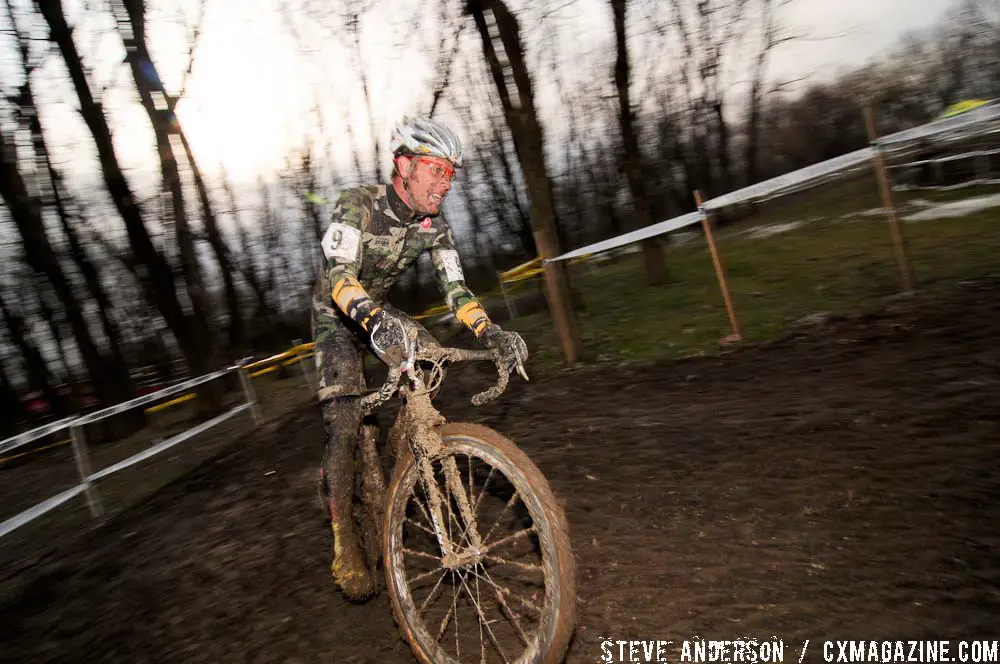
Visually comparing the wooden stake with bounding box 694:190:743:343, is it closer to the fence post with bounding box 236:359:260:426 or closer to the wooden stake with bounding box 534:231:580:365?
the wooden stake with bounding box 534:231:580:365

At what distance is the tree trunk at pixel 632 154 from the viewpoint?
13.5 meters

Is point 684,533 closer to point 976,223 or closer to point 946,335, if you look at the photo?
point 946,335

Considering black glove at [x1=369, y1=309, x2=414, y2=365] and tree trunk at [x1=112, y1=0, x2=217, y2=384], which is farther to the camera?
tree trunk at [x1=112, y1=0, x2=217, y2=384]

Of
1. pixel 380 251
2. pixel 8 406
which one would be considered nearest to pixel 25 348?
pixel 8 406

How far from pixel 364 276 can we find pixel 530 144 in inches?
307

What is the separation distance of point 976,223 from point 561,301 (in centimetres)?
859

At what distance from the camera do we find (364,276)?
11.8 feet

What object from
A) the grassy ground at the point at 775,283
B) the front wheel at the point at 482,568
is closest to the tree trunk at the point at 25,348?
the grassy ground at the point at 775,283

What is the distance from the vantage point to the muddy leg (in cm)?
354

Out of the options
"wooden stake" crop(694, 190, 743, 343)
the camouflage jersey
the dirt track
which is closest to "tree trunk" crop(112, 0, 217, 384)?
the dirt track

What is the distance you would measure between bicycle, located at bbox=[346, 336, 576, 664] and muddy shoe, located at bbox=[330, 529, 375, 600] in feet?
0.38

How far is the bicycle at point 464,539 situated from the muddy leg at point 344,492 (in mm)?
145

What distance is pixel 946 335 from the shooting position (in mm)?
6375

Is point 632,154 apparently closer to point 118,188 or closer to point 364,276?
point 118,188
